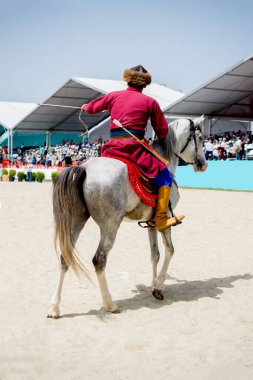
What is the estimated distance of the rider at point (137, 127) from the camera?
4.62 m

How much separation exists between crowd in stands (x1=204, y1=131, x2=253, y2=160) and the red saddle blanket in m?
15.5

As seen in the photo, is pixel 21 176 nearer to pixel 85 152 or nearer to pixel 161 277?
pixel 85 152

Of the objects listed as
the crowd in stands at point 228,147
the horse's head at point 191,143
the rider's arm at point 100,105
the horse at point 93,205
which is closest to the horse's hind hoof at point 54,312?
the horse at point 93,205

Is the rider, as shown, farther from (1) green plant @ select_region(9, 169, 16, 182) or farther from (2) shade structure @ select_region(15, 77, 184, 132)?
(1) green plant @ select_region(9, 169, 16, 182)

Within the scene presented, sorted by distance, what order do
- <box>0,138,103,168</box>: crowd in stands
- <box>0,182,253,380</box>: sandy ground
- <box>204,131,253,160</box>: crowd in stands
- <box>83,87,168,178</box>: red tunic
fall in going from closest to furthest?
<box>0,182,253,380</box>: sandy ground
<box>83,87,168,178</box>: red tunic
<box>204,131,253,160</box>: crowd in stands
<box>0,138,103,168</box>: crowd in stands

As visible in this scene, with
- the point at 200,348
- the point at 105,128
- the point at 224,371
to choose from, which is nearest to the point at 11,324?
the point at 200,348

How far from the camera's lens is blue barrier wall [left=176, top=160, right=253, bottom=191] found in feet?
59.1

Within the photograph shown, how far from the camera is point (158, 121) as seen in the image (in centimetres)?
479

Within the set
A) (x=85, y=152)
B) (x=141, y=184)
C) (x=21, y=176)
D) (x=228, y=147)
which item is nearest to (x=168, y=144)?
(x=141, y=184)

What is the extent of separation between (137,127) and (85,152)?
2589 centimetres

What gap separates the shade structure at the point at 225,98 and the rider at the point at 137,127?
50.2 ft

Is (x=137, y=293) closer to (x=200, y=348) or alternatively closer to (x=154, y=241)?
(x=154, y=241)

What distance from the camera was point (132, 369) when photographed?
322 cm

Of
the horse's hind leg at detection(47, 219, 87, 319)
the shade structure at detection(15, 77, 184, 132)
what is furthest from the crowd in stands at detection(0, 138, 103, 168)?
the horse's hind leg at detection(47, 219, 87, 319)
